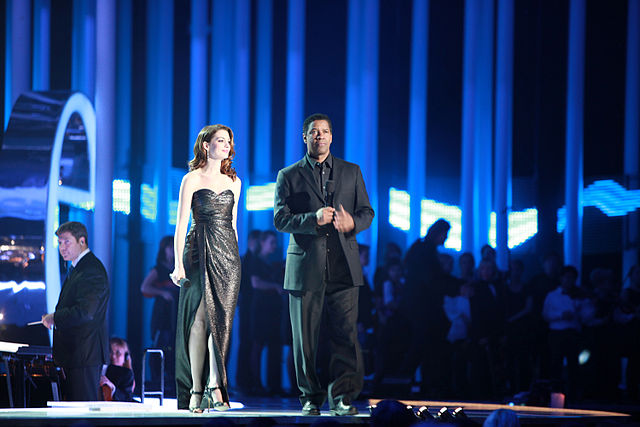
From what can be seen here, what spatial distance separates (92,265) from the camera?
5.41 metres

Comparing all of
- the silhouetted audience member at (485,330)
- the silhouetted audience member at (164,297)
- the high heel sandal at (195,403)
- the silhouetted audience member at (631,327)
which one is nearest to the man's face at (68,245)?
the high heel sandal at (195,403)

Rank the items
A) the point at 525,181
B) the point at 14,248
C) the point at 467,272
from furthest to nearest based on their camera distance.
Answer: the point at 525,181, the point at 467,272, the point at 14,248

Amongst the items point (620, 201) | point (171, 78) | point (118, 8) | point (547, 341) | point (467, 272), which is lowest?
point (547, 341)

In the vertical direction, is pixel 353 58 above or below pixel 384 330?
above

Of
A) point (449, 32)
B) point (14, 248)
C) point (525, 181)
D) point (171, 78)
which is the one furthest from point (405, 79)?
point (14, 248)

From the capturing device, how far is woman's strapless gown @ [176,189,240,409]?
14.8ft

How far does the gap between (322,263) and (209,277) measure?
0.60 meters

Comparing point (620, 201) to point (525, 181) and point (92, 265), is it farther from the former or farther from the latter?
point (92, 265)

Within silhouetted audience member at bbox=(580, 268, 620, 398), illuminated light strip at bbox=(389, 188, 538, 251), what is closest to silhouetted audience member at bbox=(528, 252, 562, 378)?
silhouetted audience member at bbox=(580, 268, 620, 398)

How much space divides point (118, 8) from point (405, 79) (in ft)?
12.3

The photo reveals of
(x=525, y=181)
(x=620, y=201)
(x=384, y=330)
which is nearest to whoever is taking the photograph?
(x=384, y=330)

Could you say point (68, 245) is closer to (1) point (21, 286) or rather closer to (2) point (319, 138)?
(1) point (21, 286)

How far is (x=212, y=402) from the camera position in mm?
4535

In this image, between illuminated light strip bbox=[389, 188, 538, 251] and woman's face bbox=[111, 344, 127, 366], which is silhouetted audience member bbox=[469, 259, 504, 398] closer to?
illuminated light strip bbox=[389, 188, 538, 251]
